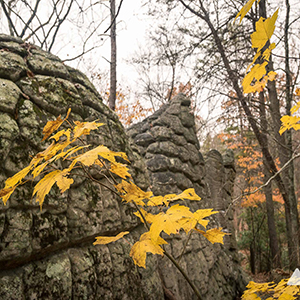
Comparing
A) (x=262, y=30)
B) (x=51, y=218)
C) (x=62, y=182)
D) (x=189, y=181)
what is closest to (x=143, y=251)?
(x=62, y=182)

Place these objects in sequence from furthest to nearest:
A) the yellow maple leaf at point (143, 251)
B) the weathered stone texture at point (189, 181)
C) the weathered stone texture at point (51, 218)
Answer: the weathered stone texture at point (189, 181)
the weathered stone texture at point (51, 218)
the yellow maple leaf at point (143, 251)

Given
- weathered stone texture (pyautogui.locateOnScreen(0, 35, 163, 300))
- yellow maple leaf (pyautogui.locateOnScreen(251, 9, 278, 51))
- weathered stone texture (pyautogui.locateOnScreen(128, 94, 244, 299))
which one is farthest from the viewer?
weathered stone texture (pyautogui.locateOnScreen(128, 94, 244, 299))

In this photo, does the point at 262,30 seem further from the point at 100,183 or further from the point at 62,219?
the point at 62,219

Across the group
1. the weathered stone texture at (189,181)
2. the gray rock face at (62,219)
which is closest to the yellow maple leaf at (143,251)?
the gray rock face at (62,219)

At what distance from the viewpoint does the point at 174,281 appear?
119 inches

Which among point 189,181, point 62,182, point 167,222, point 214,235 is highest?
point 62,182

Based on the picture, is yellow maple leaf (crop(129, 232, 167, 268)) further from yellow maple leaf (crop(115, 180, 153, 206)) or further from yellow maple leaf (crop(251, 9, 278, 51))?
yellow maple leaf (crop(251, 9, 278, 51))

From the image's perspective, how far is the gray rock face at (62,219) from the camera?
168 centimetres

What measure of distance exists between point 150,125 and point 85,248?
3.28 meters

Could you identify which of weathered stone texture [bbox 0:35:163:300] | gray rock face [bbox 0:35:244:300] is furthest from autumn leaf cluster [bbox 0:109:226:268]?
weathered stone texture [bbox 0:35:163:300]

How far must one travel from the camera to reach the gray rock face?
168 cm

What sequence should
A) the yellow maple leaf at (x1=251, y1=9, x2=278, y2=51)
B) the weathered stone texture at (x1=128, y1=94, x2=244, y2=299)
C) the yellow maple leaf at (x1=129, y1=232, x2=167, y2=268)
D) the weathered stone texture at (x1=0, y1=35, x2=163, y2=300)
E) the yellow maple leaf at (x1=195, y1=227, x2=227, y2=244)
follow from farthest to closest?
the weathered stone texture at (x1=128, y1=94, x2=244, y2=299), the weathered stone texture at (x1=0, y1=35, x2=163, y2=300), the yellow maple leaf at (x1=195, y1=227, x2=227, y2=244), the yellow maple leaf at (x1=129, y1=232, x2=167, y2=268), the yellow maple leaf at (x1=251, y1=9, x2=278, y2=51)

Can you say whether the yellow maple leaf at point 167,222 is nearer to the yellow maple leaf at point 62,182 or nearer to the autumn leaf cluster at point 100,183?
the autumn leaf cluster at point 100,183

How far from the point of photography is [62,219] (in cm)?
199
